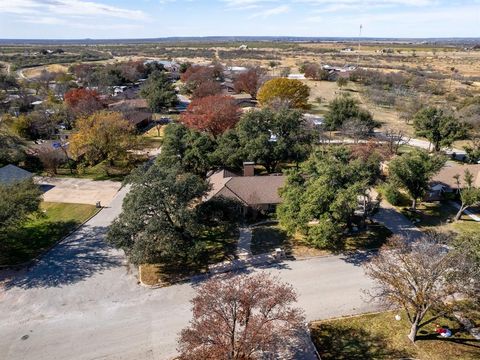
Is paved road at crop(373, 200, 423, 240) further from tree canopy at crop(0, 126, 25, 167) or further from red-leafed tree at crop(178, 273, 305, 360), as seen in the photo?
tree canopy at crop(0, 126, 25, 167)

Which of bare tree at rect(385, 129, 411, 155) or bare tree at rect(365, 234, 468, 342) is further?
bare tree at rect(385, 129, 411, 155)

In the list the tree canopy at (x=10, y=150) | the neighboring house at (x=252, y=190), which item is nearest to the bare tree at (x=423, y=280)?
the neighboring house at (x=252, y=190)

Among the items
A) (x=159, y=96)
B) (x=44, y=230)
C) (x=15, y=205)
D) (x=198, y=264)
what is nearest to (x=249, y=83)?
(x=159, y=96)

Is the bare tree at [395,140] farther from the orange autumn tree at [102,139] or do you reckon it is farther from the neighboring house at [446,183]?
the orange autumn tree at [102,139]


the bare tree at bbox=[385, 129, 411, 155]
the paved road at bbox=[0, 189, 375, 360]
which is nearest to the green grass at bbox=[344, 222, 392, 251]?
the paved road at bbox=[0, 189, 375, 360]

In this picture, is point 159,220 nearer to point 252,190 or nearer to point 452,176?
point 252,190
